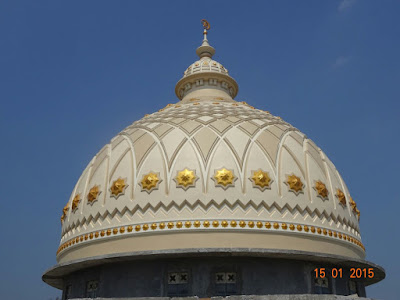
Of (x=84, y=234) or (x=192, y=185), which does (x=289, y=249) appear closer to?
(x=192, y=185)

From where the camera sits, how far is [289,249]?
14555mm

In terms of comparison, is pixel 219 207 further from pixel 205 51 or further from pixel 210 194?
pixel 205 51

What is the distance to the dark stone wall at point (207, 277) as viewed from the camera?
13.9 meters

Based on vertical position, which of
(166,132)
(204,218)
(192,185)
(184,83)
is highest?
(184,83)

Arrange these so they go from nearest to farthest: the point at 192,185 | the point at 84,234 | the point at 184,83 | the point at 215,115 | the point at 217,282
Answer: the point at 217,282 < the point at 192,185 < the point at 84,234 < the point at 215,115 < the point at 184,83

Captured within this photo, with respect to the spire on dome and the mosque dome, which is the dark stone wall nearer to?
the mosque dome

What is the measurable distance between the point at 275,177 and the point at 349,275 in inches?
162

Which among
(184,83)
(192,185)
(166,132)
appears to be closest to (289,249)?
(192,185)

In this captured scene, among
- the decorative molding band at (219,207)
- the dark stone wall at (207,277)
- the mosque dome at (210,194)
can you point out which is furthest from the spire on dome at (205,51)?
the dark stone wall at (207,277)

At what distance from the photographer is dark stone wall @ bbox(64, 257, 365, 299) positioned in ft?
45.7
